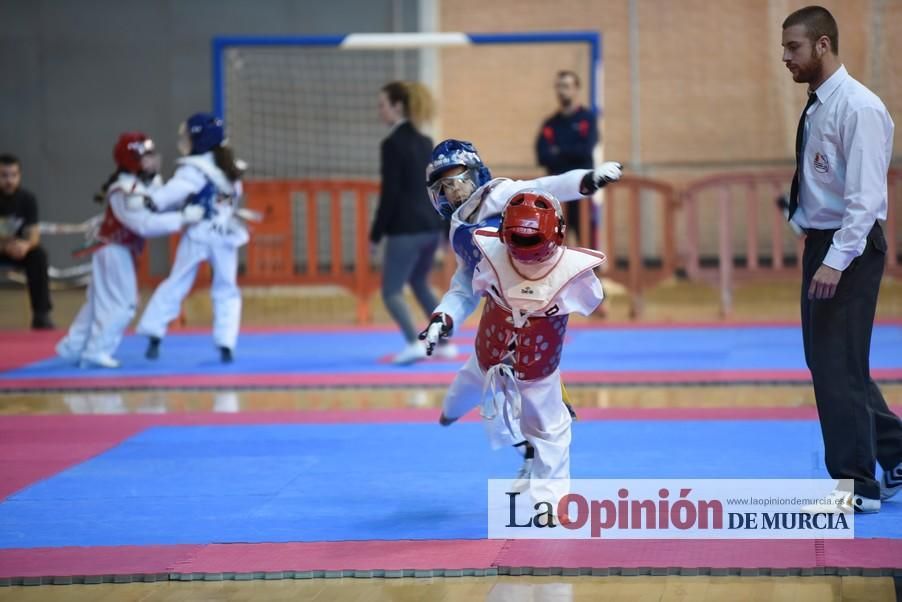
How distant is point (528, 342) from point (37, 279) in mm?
8864

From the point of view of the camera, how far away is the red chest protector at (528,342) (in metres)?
5.11

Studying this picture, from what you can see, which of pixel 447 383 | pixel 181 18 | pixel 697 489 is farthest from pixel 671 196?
pixel 697 489

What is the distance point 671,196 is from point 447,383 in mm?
4816

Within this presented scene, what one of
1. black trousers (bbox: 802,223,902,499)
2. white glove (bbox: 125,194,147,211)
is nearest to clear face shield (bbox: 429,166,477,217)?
black trousers (bbox: 802,223,902,499)

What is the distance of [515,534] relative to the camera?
502cm

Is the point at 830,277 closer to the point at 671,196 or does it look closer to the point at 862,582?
the point at 862,582

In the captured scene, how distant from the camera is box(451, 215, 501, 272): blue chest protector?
551cm

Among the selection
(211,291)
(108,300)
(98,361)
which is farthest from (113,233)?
(98,361)

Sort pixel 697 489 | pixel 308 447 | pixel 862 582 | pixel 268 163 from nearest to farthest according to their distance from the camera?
pixel 862 582 → pixel 697 489 → pixel 308 447 → pixel 268 163

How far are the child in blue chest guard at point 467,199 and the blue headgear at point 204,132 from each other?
4.46 m

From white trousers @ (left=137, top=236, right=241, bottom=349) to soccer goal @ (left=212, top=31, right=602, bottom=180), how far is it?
218 inches

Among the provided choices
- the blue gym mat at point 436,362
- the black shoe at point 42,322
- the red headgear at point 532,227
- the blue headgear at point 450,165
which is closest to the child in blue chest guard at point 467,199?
the blue headgear at point 450,165

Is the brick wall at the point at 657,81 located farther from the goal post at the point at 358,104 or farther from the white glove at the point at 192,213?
the white glove at the point at 192,213

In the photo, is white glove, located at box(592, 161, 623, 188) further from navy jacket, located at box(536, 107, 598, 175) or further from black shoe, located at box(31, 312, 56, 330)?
black shoe, located at box(31, 312, 56, 330)
